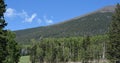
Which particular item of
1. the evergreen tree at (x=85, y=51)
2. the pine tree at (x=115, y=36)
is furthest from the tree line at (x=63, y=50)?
the pine tree at (x=115, y=36)

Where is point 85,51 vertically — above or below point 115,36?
below

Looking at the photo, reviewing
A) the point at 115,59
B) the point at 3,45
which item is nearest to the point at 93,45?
the point at 115,59

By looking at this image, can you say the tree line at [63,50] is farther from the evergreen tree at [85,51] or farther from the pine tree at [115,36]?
the pine tree at [115,36]

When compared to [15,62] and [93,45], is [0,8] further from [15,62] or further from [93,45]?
[93,45]

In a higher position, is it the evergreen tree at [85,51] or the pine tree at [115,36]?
the pine tree at [115,36]

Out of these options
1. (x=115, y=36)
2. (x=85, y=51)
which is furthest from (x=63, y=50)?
(x=115, y=36)

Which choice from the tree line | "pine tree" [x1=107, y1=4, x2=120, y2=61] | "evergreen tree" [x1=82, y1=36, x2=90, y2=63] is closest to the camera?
"pine tree" [x1=107, y1=4, x2=120, y2=61]

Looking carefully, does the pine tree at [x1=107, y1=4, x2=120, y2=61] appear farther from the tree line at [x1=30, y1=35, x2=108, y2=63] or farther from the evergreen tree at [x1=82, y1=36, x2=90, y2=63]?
the tree line at [x1=30, y1=35, x2=108, y2=63]

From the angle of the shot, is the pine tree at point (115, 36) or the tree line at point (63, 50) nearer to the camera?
the pine tree at point (115, 36)

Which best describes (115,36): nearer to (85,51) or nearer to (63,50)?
(85,51)

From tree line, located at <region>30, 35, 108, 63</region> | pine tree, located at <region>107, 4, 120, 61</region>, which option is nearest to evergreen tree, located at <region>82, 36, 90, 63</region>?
tree line, located at <region>30, 35, 108, 63</region>

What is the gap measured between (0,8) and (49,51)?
475 ft

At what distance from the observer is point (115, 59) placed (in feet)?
146

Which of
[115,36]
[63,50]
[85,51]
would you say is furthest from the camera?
[63,50]
